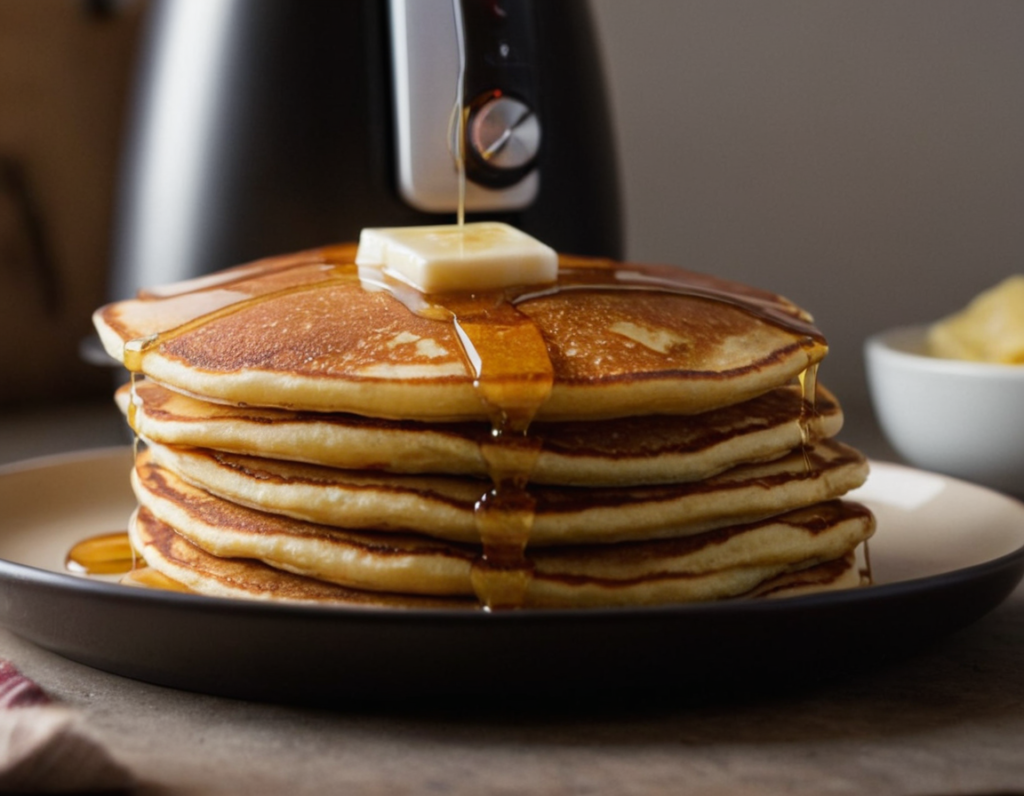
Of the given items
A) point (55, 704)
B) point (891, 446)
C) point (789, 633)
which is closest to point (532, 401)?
point (789, 633)

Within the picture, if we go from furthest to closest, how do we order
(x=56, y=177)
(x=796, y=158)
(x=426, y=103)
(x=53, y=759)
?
(x=796, y=158) < (x=56, y=177) < (x=426, y=103) < (x=53, y=759)

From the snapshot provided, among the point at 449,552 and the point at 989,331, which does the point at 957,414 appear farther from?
the point at 449,552

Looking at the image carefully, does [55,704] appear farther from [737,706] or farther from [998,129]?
[998,129]

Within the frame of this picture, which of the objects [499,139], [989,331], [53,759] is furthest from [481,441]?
[989,331]

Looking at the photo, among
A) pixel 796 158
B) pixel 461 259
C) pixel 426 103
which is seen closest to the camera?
pixel 461 259

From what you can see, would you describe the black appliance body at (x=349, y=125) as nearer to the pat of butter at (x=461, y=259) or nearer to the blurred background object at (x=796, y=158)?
the pat of butter at (x=461, y=259)

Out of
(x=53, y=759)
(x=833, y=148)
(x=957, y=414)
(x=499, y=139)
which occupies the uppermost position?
(x=499, y=139)

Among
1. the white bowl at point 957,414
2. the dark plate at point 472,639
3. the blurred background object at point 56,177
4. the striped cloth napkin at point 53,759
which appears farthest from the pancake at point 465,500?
the blurred background object at point 56,177
